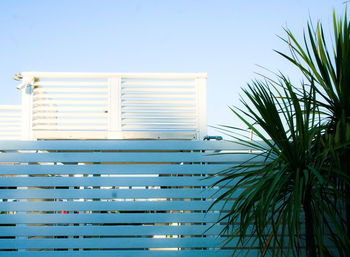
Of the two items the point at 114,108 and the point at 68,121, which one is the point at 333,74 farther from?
the point at 68,121

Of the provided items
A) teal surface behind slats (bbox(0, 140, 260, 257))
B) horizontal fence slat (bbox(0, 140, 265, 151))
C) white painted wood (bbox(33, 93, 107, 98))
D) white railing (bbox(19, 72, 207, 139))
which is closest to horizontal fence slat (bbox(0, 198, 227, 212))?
teal surface behind slats (bbox(0, 140, 260, 257))

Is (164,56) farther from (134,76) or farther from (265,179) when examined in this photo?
(265,179)

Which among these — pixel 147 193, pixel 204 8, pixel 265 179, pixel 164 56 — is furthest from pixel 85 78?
pixel 265 179

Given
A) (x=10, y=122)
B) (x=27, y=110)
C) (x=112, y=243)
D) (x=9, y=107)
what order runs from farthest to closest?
(x=10, y=122) → (x=9, y=107) → (x=27, y=110) → (x=112, y=243)

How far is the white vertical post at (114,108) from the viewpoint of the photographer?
3926 mm

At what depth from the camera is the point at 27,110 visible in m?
Answer: 3.90

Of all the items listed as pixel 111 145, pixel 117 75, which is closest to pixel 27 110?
pixel 117 75

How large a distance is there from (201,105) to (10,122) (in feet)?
11.8

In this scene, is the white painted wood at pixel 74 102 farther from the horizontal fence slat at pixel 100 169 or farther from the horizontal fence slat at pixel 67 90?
the horizontal fence slat at pixel 100 169

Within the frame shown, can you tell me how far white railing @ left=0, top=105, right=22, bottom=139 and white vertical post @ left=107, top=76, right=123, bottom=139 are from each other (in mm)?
2624

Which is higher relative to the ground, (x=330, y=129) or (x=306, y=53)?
(x=306, y=53)

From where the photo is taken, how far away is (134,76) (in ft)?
13.0

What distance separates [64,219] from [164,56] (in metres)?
2.73

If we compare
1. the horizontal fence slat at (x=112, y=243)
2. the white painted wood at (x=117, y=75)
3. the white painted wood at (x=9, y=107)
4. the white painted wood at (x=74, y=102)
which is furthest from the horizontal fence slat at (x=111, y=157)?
the white painted wood at (x=9, y=107)
